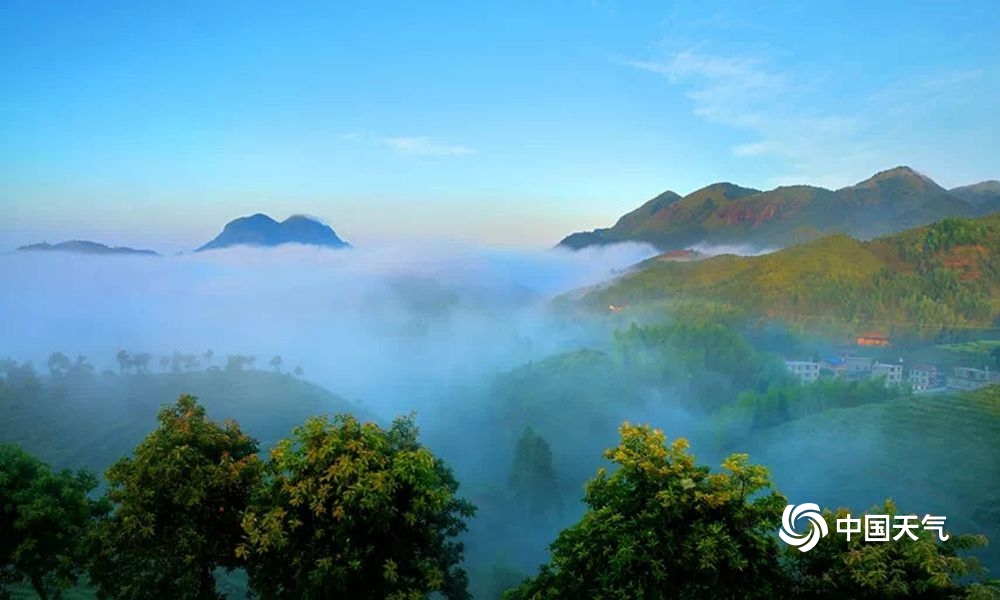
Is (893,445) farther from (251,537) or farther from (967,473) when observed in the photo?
(251,537)

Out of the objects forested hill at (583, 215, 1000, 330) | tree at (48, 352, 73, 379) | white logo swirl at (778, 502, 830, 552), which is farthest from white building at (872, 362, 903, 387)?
tree at (48, 352, 73, 379)

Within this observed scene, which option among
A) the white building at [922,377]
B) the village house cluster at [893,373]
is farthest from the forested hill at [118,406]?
the white building at [922,377]

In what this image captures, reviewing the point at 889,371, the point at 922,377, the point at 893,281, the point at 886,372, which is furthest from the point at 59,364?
the point at 893,281

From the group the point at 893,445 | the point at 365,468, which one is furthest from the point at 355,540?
the point at 893,445

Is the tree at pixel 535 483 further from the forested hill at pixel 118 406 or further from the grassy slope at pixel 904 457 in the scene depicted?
the forested hill at pixel 118 406

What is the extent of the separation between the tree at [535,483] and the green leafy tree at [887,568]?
6718cm

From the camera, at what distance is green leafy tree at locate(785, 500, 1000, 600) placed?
39.0ft

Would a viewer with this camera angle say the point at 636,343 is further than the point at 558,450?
Yes

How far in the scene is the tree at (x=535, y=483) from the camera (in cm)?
7831

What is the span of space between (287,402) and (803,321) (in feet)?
452

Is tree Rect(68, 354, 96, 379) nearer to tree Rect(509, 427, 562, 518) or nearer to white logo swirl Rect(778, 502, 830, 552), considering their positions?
tree Rect(509, 427, 562, 518)

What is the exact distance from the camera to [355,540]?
45.2 ft

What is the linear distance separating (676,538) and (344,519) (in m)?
7.32

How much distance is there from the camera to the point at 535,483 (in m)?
79.1
